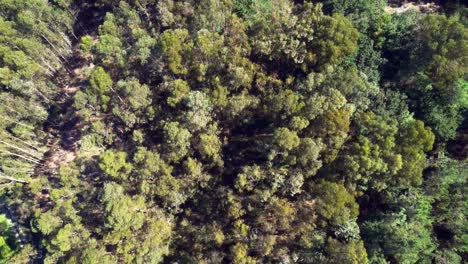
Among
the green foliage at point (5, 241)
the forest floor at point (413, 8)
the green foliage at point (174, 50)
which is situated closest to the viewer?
the green foliage at point (174, 50)

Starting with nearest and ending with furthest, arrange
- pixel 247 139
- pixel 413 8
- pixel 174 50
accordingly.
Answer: pixel 174 50, pixel 247 139, pixel 413 8

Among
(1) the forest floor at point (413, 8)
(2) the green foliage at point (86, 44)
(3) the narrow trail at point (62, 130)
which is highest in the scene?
(1) the forest floor at point (413, 8)

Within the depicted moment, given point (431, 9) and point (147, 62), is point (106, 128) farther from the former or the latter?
point (431, 9)

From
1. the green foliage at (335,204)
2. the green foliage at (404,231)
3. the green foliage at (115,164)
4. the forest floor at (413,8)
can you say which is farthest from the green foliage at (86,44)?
the forest floor at (413,8)

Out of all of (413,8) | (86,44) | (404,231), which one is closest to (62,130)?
(86,44)

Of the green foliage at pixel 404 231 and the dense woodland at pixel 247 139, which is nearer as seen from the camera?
the green foliage at pixel 404 231

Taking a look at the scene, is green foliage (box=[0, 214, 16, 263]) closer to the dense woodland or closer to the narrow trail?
the dense woodland

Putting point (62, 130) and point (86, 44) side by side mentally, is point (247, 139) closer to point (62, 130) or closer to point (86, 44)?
point (86, 44)

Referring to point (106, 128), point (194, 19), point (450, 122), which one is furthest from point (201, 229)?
point (450, 122)

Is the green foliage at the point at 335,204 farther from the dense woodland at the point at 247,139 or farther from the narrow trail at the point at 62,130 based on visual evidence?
the narrow trail at the point at 62,130

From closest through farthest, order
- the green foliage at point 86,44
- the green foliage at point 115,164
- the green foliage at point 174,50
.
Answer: the green foliage at point 115,164 < the green foliage at point 174,50 < the green foliage at point 86,44
